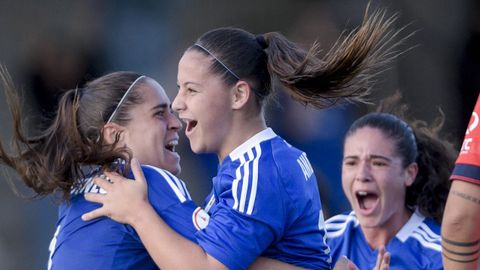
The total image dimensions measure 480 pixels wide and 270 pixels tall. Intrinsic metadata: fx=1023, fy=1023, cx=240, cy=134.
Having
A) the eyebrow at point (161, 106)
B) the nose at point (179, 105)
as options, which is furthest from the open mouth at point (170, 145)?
the nose at point (179, 105)

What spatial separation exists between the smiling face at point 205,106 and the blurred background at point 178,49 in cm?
269

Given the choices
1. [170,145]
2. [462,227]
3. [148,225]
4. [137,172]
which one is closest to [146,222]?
[148,225]

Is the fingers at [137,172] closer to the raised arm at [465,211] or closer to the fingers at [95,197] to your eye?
the fingers at [95,197]

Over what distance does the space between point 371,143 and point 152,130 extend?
1.48m

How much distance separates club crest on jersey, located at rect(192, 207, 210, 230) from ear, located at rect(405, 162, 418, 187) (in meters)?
1.73

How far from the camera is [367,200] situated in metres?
4.71

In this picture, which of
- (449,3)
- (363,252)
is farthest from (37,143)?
(449,3)

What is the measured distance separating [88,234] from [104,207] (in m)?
0.12

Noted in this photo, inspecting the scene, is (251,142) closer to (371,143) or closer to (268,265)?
(268,265)

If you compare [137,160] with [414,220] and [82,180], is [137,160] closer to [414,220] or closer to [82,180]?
[82,180]

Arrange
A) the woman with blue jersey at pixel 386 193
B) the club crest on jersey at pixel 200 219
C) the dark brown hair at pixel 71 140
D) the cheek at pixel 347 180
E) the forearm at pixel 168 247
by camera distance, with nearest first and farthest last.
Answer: the forearm at pixel 168 247 < the club crest on jersey at pixel 200 219 < the dark brown hair at pixel 71 140 < the woman with blue jersey at pixel 386 193 < the cheek at pixel 347 180

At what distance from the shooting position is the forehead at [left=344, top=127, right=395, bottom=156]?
4.70m

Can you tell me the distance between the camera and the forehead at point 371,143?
4695mm

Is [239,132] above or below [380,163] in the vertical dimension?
above
